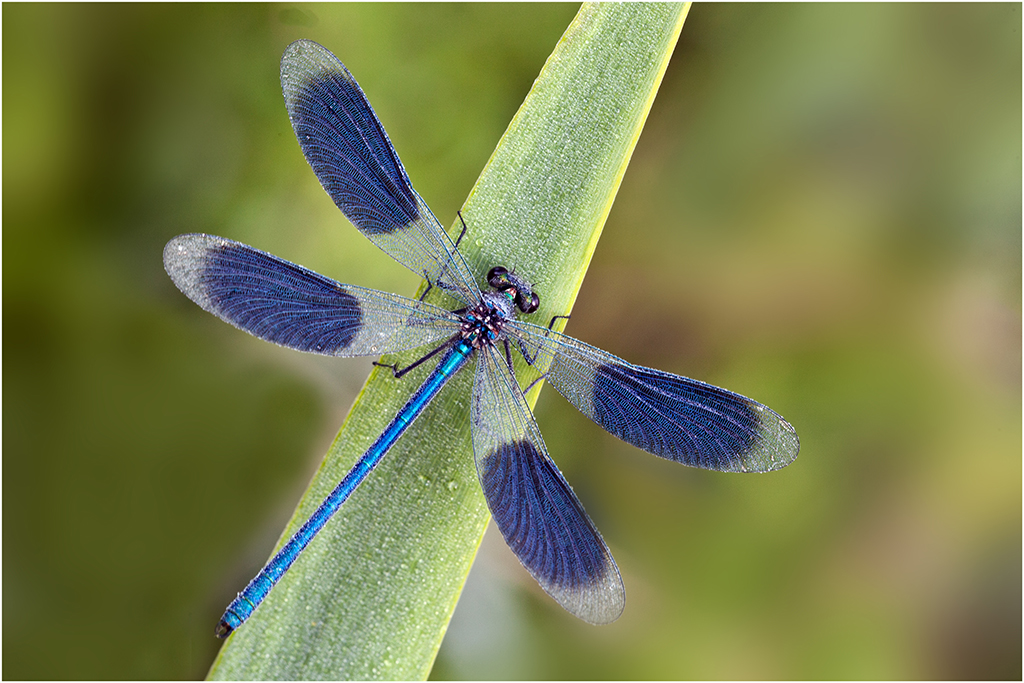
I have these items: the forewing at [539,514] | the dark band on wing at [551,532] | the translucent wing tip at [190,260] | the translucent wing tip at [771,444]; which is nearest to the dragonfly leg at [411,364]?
the forewing at [539,514]

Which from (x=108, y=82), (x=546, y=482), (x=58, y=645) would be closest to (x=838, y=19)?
(x=546, y=482)

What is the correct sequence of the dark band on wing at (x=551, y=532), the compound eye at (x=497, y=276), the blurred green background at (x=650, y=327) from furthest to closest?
1. the blurred green background at (x=650, y=327)
2. the compound eye at (x=497, y=276)
3. the dark band on wing at (x=551, y=532)

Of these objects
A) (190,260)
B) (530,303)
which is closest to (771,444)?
(530,303)

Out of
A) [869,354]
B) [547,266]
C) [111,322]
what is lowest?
[111,322]

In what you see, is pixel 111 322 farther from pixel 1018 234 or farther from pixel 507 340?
pixel 1018 234

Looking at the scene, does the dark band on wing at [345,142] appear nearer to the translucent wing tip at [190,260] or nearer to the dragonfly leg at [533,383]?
the translucent wing tip at [190,260]

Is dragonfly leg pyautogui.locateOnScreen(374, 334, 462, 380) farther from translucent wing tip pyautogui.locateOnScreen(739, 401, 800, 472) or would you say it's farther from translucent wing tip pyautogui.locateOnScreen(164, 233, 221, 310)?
translucent wing tip pyautogui.locateOnScreen(739, 401, 800, 472)
